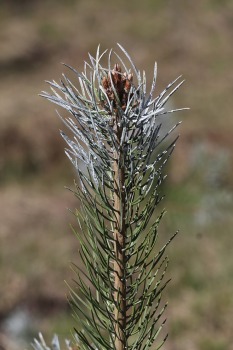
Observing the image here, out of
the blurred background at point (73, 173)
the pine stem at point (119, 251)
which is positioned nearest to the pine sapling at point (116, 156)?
the pine stem at point (119, 251)

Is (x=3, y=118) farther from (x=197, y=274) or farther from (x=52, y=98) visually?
(x=52, y=98)

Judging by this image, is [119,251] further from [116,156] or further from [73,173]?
[73,173]

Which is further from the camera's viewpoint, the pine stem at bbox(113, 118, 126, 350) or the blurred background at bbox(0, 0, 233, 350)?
the blurred background at bbox(0, 0, 233, 350)

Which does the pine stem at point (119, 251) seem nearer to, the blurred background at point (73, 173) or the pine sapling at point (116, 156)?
the pine sapling at point (116, 156)

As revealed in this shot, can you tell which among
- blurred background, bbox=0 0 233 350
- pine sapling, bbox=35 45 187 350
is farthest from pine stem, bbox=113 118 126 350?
blurred background, bbox=0 0 233 350

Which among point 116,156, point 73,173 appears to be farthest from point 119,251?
point 73,173

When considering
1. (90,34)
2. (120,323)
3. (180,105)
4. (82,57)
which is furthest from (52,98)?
(90,34)

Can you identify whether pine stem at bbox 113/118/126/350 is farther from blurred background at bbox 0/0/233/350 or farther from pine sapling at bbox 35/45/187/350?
blurred background at bbox 0/0/233/350
